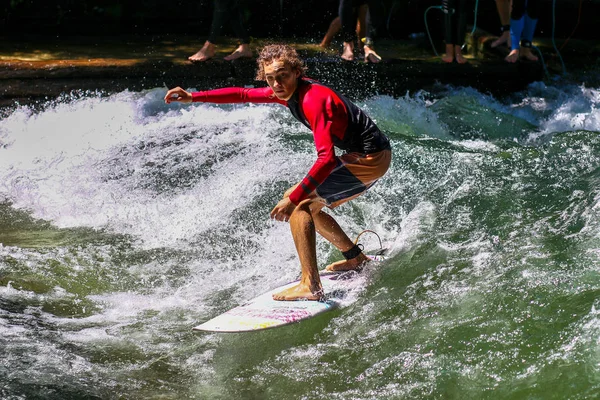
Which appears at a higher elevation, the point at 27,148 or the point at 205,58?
the point at 205,58

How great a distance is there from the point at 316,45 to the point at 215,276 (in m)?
6.17

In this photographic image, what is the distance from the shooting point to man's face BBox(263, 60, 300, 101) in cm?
474

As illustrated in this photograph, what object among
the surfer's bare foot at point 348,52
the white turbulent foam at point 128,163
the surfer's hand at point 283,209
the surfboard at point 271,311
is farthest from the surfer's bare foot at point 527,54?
the surfer's hand at point 283,209

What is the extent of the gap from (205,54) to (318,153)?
5.60m

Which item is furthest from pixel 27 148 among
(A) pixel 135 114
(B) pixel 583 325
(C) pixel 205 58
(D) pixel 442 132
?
(B) pixel 583 325

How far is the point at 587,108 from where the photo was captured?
9.55m

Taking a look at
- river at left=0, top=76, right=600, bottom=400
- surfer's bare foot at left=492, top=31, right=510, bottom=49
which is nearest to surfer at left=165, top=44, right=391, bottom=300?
river at left=0, top=76, right=600, bottom=400

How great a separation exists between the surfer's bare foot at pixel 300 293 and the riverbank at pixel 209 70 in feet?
15.8

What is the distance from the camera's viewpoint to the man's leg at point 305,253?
187 inches

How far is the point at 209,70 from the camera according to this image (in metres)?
9.50

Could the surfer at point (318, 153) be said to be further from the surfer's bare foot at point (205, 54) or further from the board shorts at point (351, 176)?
the surfer's bare foot at point (205, 54)

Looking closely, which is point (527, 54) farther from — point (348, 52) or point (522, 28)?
point (348, 52)

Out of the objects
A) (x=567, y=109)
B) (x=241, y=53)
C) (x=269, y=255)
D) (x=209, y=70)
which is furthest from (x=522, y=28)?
(x=269, y=255)

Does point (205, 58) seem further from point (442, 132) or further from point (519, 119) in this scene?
point (519, 119)
